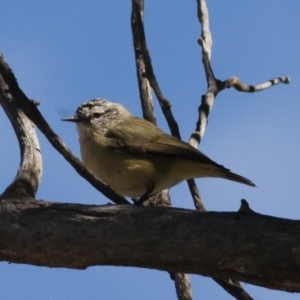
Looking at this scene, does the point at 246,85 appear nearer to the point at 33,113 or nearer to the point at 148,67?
the point at 148,67

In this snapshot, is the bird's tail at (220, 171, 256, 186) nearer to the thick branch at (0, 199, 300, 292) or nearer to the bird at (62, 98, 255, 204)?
the bird at (62, 98, 255, 204)

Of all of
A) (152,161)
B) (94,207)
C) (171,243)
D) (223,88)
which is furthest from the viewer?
(152,161)

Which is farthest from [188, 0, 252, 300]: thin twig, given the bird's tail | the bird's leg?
the bird's tail

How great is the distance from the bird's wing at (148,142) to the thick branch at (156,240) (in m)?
2.47

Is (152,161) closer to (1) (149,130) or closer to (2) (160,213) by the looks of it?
(1) (149,130)

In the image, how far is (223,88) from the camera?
20.1 feet

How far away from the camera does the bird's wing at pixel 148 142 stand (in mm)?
6312

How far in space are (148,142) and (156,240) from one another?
10.3ft

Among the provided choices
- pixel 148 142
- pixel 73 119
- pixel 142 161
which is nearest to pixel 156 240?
pixel 142 161

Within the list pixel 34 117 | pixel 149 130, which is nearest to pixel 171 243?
pixel 34 117

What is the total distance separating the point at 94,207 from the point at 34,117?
2.26 feet

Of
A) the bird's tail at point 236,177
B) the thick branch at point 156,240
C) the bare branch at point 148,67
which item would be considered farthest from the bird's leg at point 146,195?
the thick branch at point 156,240

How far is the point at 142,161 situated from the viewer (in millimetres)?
6508

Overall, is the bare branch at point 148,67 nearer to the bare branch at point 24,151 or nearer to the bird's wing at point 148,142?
the bird's wing at point 148,142
